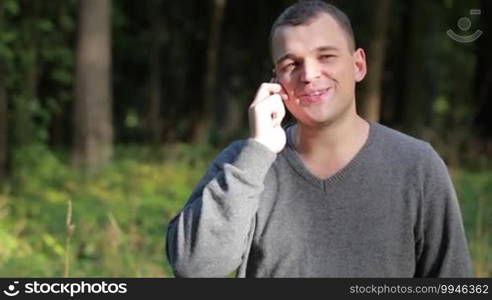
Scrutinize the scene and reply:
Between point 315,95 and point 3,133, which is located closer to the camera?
point 315,95

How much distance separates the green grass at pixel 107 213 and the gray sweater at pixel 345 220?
1512 millimetres

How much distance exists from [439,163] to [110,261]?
434cm

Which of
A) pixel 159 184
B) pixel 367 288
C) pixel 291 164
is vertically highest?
pixel 291 164

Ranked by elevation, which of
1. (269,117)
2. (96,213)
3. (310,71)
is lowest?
(96,213)

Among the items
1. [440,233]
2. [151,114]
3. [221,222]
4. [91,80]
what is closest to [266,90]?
[221,222]

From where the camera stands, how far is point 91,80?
1406 cm

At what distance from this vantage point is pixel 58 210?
9.87 meters

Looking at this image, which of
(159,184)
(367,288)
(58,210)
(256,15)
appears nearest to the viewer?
(367,288)

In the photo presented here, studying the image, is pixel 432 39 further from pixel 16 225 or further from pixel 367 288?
pixel 367 288

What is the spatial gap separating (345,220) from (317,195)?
112mm

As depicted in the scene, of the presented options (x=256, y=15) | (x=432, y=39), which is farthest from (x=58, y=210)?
(x=432, y=39)

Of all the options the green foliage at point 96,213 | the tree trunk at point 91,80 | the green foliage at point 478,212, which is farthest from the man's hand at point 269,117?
the tree trunk at point 91,80

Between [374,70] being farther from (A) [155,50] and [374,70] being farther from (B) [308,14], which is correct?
(A) [155,50]

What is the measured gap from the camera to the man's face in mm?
2705
